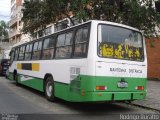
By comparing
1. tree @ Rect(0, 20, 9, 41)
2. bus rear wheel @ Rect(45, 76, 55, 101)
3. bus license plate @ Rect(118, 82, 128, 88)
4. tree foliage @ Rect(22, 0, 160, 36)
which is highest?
tree @ Rect(0, 20, 9, 41)

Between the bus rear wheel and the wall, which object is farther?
the wall

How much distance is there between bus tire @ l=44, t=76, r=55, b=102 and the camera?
13.3 meters

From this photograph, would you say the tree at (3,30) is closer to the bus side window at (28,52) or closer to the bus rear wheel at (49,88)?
the bus side window at (28,52)

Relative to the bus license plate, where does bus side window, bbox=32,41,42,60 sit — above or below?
above

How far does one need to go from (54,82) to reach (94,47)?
306cm

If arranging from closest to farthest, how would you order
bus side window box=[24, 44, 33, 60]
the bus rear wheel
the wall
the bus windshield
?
the bus windshield, the bus rear wheel, bus side window box=[24, 44, 33, 60], the wall

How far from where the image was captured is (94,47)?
10.6 m

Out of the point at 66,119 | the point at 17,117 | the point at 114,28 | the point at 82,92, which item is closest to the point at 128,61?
the point at 114,28

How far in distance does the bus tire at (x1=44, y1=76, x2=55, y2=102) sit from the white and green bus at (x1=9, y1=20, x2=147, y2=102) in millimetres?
40

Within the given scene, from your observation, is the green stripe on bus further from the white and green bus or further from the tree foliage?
the tree foliage

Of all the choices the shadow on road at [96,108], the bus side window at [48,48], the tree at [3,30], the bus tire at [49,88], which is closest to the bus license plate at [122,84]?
the shadow on road at [96,108]

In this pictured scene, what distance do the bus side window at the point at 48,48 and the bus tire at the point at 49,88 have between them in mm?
882

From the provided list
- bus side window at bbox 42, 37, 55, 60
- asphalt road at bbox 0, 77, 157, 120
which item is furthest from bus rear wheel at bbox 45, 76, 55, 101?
bus side window at bbox 42, 37, 55, 60

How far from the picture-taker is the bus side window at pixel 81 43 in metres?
11.0
